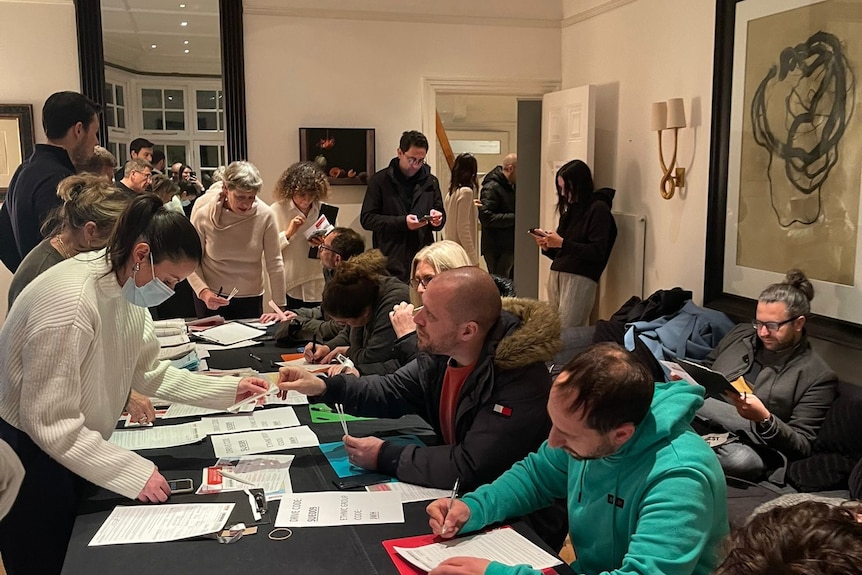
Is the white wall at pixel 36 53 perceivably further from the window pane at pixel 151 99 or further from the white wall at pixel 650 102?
the white wall at pixel 650 102

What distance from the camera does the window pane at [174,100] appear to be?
209 inches

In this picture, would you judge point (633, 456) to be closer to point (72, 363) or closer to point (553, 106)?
point (72, 363)

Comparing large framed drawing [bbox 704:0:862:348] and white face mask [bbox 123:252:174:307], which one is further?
large framed drawing [bbox 704:0:862:348]

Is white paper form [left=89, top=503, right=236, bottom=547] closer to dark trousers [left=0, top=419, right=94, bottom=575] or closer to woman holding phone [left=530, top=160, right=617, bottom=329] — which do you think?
dark trousers [left=0, top=419, right=94, bottom=575]

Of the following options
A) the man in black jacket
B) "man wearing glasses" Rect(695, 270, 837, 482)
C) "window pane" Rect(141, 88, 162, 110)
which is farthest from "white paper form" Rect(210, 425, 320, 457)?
"window pane" Rect(141, 88, 162, 110)

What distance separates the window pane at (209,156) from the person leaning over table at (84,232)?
10.4 feet

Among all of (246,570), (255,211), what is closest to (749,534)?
(246,570)

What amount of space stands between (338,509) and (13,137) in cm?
465

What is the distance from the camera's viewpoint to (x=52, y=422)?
1684 millimetres

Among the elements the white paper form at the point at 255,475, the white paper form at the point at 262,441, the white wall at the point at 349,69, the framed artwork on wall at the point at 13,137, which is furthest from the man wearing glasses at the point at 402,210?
the white paper form at the point at 255,475

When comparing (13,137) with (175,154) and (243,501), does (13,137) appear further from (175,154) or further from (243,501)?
(243,501)

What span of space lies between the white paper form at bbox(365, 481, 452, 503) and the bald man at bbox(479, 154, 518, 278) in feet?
16.5

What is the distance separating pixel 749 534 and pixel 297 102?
5381 millimetres

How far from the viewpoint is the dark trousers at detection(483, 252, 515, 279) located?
6.93 meters
